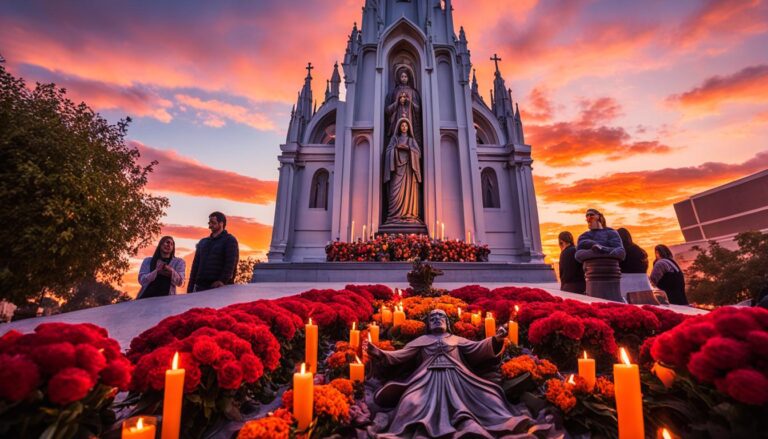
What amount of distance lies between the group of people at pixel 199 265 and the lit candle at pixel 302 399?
4821 millimetres

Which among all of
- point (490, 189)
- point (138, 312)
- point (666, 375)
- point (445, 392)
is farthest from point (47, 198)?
point (490, 189)

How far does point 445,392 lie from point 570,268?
227 inches

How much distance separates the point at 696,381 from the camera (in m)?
1.77

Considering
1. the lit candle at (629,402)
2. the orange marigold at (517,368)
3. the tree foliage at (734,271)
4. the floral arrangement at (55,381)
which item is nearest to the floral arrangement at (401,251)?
the orange marigold at (517,368)

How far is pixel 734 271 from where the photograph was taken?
19906mm

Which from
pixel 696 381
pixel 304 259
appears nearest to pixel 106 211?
pixel 304 259

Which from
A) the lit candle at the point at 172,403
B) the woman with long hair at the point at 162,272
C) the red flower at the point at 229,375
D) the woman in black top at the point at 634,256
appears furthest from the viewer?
the woman in black top at the point at 634,256

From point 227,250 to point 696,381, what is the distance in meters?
6.26

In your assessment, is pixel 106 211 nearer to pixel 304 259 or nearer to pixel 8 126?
pixel 8 126

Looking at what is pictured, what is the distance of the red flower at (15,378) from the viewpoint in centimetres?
122

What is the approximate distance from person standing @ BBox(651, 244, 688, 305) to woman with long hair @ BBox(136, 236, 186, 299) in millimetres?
8571

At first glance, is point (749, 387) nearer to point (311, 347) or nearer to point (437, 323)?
point (437, 323)

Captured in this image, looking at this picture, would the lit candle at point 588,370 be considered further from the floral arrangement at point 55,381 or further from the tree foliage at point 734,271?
the tree foliage at point 734,271

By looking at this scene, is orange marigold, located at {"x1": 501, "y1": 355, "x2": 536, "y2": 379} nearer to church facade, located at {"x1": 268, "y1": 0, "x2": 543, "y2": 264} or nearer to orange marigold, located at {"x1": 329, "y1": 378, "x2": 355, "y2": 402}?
orange marigold, located at {"x1": 329, "y1": 378, "x2": 355, "y2": 402}
